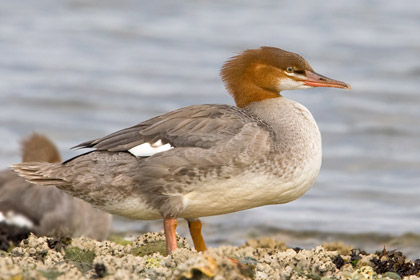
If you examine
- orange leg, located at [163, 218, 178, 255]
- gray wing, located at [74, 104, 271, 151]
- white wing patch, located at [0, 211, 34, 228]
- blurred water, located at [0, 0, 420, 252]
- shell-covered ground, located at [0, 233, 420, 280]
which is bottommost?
shell-covered ground, located at [0, 233, 420, 280]

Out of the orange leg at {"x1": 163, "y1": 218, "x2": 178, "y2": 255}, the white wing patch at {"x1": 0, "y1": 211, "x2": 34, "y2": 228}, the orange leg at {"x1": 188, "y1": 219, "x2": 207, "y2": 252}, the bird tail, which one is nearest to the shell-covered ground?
the orange leg at {"x1": 188, "y1": 219, "x2": 207, "y2": 252}

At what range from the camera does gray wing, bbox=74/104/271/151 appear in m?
5.62

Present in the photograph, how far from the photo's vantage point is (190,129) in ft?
18.6

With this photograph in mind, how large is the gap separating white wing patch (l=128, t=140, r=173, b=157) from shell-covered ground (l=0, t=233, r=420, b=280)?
2.13ft

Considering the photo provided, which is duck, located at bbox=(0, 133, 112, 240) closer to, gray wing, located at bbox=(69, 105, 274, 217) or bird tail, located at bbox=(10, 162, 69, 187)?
bird tail, located at bbox=(10, 162, 69, 187)

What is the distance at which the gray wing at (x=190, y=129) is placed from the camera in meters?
Result: 5.62

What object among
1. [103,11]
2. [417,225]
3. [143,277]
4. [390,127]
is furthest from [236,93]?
[103,11]

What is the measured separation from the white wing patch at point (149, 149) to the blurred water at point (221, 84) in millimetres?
3318

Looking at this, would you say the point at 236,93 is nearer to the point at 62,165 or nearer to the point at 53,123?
the point at 62,165

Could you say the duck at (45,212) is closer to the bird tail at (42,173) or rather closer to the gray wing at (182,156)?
the bird tail at (42,173)

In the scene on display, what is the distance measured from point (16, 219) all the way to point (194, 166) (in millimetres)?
3145

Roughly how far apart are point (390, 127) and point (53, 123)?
5231mm

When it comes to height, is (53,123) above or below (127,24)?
below

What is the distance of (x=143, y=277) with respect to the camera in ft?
14.8
